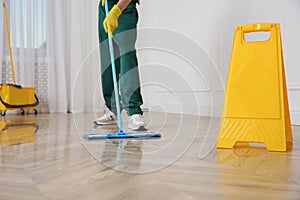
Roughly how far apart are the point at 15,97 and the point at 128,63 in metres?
1.41

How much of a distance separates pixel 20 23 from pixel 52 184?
102 inches

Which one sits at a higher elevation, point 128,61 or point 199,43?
point 199,43

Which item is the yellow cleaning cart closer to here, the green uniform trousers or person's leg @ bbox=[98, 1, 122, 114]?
person's leg @ bbox=[98, 1, 122, 114]

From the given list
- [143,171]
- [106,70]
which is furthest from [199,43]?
[143,171]

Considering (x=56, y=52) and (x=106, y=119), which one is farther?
(x=56, y=52)

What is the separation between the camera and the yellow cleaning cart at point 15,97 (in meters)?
2.64

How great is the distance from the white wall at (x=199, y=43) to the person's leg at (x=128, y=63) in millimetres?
908

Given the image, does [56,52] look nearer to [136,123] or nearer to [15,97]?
[15,97]

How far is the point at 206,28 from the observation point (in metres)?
2.61

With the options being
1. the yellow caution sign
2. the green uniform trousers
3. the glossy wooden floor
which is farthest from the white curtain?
the yellow caution sign

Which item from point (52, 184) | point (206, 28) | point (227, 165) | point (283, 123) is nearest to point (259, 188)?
point (227, 165)

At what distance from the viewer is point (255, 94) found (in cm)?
118

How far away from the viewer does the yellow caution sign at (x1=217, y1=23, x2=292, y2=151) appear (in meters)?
1.14

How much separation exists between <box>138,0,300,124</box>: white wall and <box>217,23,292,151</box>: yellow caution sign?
2.66 ft
